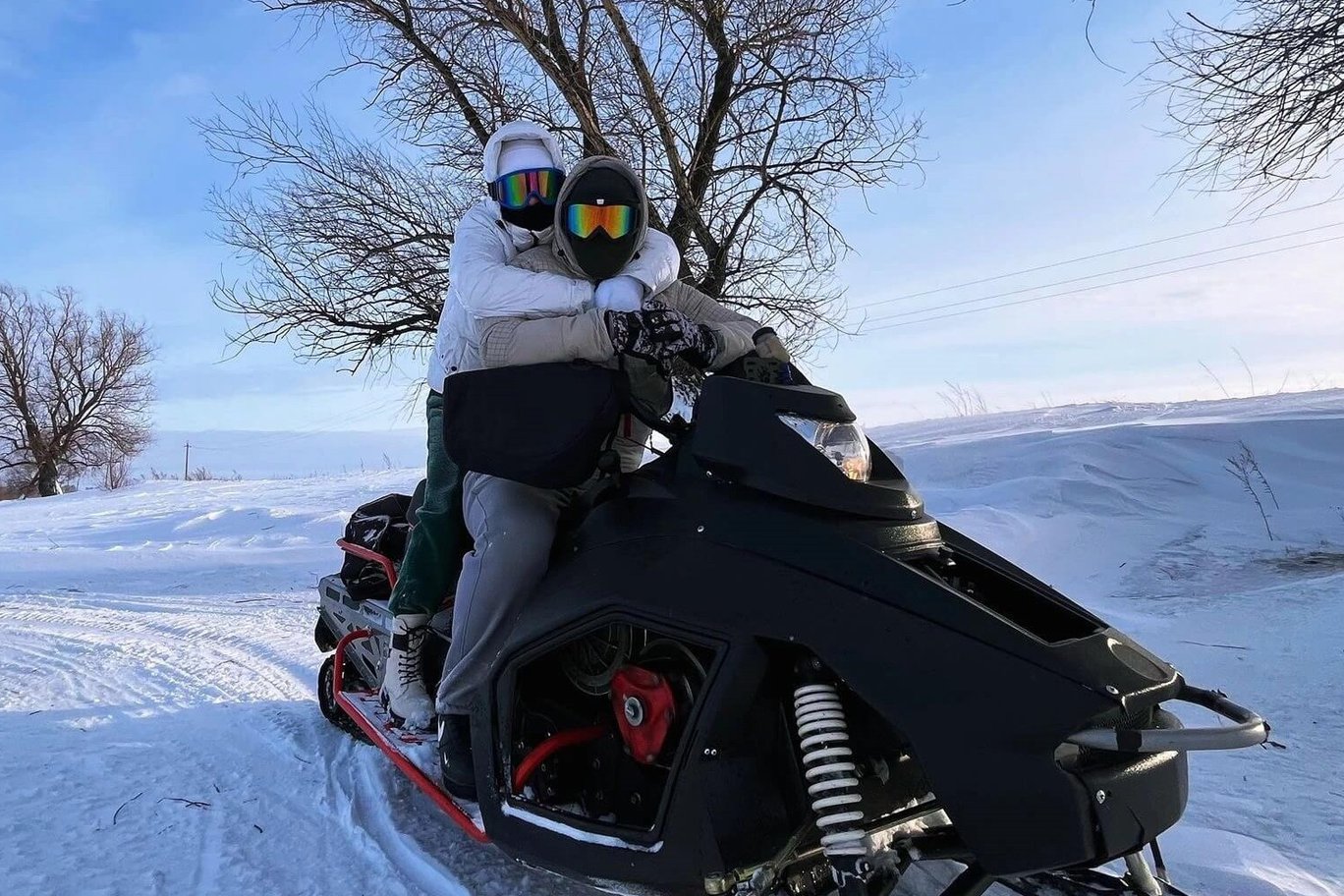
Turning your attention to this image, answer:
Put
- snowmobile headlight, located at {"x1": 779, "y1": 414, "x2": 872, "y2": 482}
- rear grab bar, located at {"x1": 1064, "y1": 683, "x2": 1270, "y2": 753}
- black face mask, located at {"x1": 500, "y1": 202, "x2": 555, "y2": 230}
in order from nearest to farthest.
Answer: rear grab bar, located at {"x1": 1064, "y1": 683, "x2": 1270, "y2": 753} → snowmobile headlight, located at {"x1": 779, "y1": 414, "x2": 872, "y2": 482} → black face mask, located at {"x1": 500, "y1": 202, "x2": 555, "y2": 230}

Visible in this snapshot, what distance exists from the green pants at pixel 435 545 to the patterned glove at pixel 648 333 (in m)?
1.08

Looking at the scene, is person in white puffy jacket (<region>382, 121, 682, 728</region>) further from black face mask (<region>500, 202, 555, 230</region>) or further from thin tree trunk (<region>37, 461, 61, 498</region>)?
thin tree trunk (<region>37, 461, 61, 498</region>)

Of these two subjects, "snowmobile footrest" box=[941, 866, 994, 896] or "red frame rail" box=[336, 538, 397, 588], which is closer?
"snowmobile footrest" box=[941, 866, 994, 896]

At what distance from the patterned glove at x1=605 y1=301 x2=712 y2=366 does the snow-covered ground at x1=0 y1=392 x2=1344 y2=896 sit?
159 centimetres

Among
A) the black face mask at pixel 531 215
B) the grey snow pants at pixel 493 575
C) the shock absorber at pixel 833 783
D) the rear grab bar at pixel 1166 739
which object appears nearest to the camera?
the rear grab bar at pixel 1166 739

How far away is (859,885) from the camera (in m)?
1.73

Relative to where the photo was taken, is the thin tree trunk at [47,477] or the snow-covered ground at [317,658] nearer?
the snow-covered ground at [317,658]

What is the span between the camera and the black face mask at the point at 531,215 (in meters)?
3.08

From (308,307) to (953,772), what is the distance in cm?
1130

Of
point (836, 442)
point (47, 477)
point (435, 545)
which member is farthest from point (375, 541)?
point (47, 477)

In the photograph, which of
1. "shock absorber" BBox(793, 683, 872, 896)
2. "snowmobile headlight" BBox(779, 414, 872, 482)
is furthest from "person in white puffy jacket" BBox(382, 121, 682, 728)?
"shock absorber" BBox(793, 683, 872, 896)

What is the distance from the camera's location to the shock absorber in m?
1.75

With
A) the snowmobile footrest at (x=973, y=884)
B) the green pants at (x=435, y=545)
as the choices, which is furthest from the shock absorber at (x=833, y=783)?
the green pants at (x=435, y=545)

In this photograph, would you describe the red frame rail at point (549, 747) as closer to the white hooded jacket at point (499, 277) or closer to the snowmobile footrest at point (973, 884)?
the snowmobile footrest at point (973, 884)
